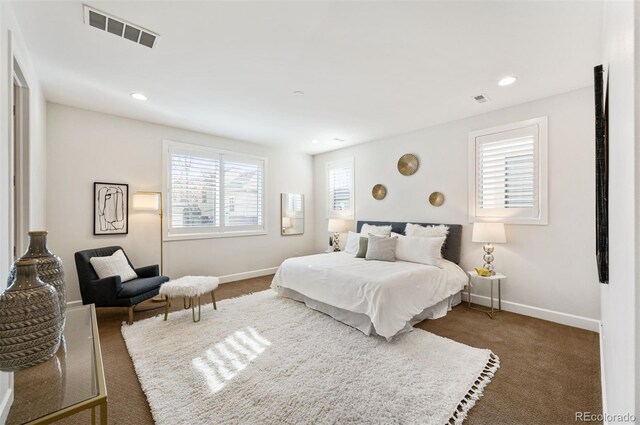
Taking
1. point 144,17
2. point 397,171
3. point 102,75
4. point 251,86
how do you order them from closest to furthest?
point 144,17 < point 102,75 < point 251,86 < point 397,171

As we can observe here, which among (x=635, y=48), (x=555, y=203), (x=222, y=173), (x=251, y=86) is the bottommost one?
(x=555, y=203)

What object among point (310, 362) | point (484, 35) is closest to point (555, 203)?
point (484, 35)

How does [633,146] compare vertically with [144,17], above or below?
below

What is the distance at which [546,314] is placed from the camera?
3.25 m

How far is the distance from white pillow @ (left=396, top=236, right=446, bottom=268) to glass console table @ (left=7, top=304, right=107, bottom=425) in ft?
11.1

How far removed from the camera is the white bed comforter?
268cm

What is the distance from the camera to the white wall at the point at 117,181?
3.53 meters

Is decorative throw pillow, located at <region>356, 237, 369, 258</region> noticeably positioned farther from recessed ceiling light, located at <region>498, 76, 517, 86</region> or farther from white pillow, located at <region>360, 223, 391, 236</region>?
recessed ceiling light, located at <region>498, 76, 517, 86</region>

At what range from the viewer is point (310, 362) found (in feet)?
7.54

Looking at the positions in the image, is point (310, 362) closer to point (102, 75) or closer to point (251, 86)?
point (251, 86)

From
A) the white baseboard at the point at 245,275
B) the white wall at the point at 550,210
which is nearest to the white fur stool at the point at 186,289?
the white baseboard at the point at 245,275

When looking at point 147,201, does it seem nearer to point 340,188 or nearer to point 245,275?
point 245,275

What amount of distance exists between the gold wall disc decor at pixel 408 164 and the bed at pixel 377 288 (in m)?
1.16

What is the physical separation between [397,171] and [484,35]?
2.78m
